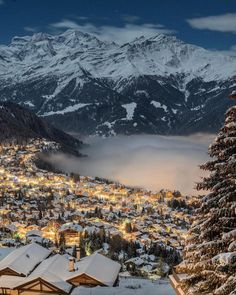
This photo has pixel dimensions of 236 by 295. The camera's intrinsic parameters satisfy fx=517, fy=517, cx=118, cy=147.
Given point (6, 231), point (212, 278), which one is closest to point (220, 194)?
point (212, 278)

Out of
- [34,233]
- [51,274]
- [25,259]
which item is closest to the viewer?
[51,274]

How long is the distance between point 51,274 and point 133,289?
A: 24.2 feet

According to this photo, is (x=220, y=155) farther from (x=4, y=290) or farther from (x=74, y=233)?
(x=74, y=233)

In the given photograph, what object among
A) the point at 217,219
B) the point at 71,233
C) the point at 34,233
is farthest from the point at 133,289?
the point at 71,233

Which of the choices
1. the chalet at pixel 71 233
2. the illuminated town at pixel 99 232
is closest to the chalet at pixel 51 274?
the illuminated town at pixel 99 232

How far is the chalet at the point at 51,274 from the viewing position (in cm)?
4003

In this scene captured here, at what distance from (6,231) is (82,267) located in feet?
334

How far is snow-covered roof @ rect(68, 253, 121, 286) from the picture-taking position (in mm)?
41875

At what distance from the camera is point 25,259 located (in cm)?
4516

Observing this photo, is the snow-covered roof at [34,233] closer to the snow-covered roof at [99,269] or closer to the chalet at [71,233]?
the chalet at [71,233]

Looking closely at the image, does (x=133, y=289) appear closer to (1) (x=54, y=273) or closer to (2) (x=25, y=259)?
(1) (x=54, y=273)

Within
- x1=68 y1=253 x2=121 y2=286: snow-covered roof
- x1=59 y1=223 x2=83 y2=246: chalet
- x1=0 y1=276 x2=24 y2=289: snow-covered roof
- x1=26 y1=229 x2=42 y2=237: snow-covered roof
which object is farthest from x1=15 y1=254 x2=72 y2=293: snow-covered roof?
x1=26 y1=229 x2=42 y2=237: snow-covered roof

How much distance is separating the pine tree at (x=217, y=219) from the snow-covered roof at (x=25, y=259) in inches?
1002

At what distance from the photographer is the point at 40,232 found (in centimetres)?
13738
